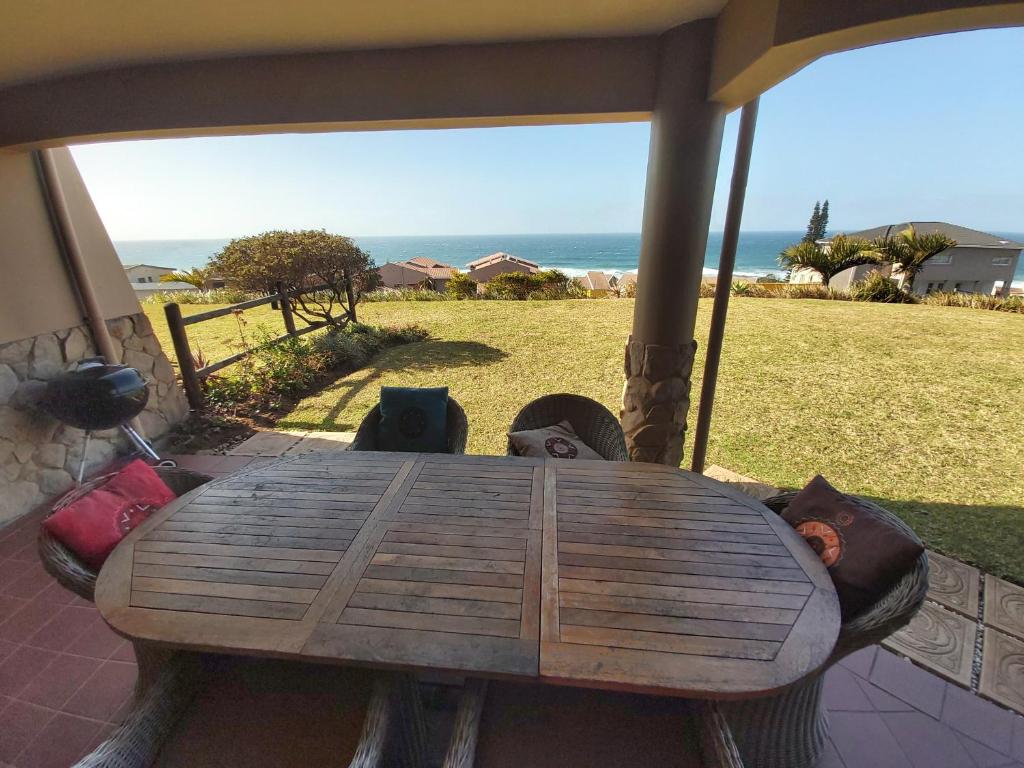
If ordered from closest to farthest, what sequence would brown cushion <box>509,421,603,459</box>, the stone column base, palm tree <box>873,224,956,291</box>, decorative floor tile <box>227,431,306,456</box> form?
1. brown cushion <box>509,421,603,459</box>
2. the stone column base
3. decorative floor tile <box>227,431,306,456</box>
4. palm tree <box>873,224,956,291</box>

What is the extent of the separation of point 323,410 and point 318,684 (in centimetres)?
348

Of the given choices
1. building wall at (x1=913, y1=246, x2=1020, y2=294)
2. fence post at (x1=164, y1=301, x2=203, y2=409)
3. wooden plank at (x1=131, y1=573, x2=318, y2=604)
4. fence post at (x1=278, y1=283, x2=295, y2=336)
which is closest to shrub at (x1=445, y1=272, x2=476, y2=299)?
fence post at (x1=278, y1=283, x2=295, y2=336)

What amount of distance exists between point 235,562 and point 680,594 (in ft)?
4.44

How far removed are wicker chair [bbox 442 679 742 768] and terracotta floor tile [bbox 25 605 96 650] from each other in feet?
6.65

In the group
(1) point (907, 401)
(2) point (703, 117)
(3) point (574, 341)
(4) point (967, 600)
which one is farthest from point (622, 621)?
(3) point (574, 341)

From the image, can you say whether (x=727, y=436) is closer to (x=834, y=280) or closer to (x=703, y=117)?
(x=703, y=117)

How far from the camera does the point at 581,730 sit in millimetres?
1142

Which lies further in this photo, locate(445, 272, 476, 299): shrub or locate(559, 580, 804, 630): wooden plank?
locate(445, 272, 476, 299): shrub

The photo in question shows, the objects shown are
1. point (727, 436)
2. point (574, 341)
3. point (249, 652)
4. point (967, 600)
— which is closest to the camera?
point (249, 652)

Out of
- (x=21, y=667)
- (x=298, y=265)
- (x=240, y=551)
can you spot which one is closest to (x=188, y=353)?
(x=298, y=265)

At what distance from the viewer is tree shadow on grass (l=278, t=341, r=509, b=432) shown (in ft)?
14.4

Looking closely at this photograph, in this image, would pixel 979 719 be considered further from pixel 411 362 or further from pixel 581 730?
pixel 411 362

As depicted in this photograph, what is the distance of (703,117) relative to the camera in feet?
7.18

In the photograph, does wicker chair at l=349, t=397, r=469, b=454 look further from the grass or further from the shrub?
the shrub
